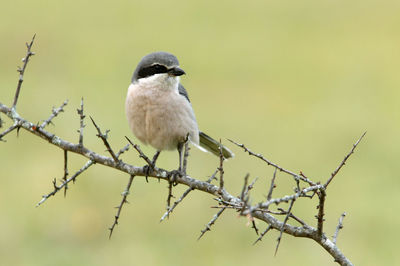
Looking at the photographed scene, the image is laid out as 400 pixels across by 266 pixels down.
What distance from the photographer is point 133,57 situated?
18.8 m

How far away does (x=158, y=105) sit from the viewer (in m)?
5.40

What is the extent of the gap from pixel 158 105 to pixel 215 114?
10384 mm

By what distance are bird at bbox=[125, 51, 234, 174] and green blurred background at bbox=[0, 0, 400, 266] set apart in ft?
8.11

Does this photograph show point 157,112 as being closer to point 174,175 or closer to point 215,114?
point 174,175

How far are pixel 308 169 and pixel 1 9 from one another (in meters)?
15.1

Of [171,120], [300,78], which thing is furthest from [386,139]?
[171,120]

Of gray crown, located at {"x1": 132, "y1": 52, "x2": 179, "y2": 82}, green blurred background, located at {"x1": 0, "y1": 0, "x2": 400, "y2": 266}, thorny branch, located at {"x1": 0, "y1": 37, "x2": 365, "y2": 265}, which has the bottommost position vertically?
green blurred background, located at {"x1": 0, "y1": 0, "x2": 400, "y2": 266}

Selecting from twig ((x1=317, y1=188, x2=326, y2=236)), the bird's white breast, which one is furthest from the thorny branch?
the bird's white breast

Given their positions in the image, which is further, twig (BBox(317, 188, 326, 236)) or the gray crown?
the gray crown

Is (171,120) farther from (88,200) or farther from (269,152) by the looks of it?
(269,152)

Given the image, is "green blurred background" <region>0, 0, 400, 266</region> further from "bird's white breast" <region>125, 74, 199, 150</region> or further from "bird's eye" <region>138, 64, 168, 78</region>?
"bird's eye" <region>138, 64, 168, 78</region>

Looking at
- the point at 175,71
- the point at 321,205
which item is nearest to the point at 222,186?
the point at 321,205

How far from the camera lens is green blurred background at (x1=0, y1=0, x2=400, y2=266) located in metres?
9.73

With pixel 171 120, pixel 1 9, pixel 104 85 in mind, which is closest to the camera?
pixel 171 120
